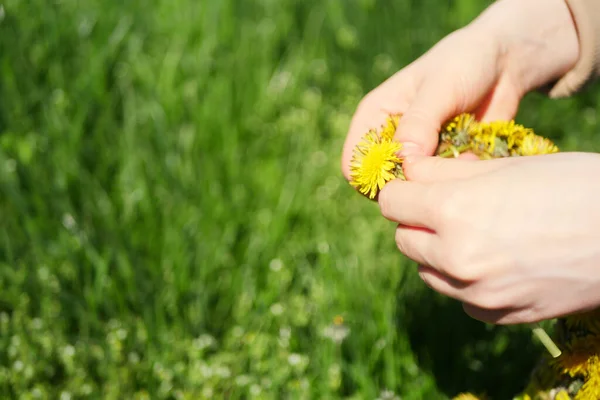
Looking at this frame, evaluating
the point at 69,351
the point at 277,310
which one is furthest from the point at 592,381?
the point at 69,351

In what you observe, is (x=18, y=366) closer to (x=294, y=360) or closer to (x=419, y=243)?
(x=294, y=360)

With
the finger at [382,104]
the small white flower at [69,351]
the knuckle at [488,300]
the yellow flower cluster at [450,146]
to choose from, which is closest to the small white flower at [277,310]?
the small white flower at [69,351]

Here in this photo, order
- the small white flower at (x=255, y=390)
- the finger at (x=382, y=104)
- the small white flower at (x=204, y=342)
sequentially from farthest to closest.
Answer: the small white flower at (x=204, y=342) → the small white flower at (x=255, y=390) → the finger at (x=382, y=104)

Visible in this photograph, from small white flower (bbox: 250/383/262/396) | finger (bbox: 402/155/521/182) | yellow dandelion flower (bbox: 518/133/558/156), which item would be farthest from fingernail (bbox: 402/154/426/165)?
small white flower (bbox: 250/383/262/396)

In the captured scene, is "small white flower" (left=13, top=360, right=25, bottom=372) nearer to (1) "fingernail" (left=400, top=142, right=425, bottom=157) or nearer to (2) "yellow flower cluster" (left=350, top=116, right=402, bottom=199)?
(2) "yellow flower cluster" (left=350, top=116, right=402, bottom=199)

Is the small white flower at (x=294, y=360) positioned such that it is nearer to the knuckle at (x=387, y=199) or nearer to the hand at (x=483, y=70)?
the hand at (x=483, y=70)

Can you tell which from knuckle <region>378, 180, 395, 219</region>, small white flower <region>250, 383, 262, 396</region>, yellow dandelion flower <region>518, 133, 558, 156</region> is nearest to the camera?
knuckle <region>378, 180, 395, 219</region>
